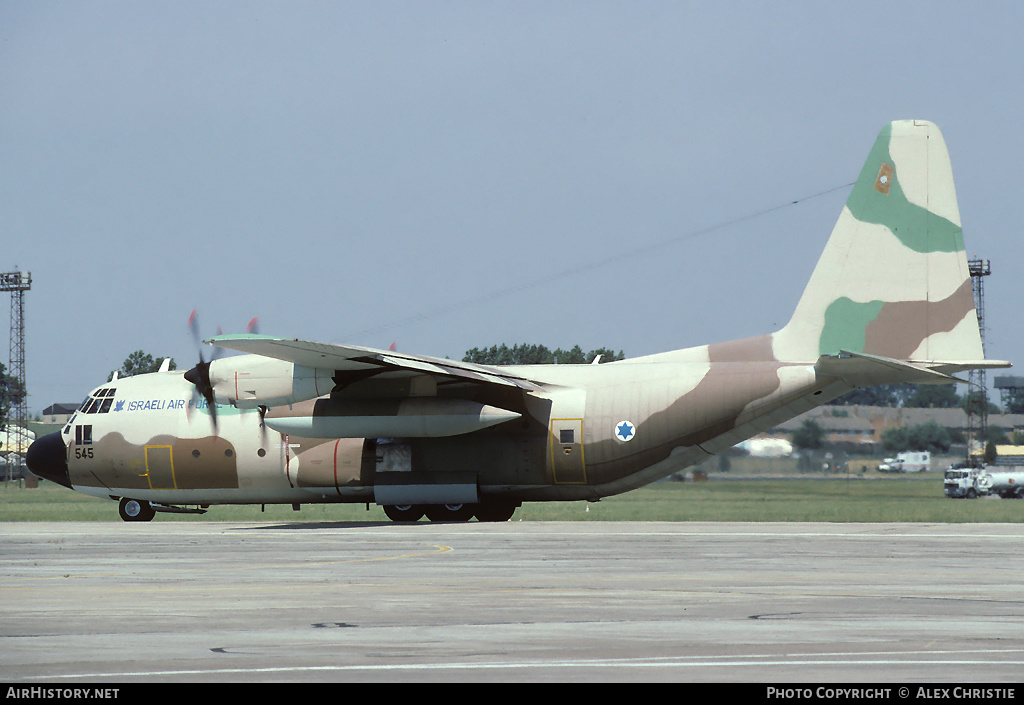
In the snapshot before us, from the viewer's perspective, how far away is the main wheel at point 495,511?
28078 mm

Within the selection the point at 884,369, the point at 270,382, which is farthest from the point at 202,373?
the point at 884,369

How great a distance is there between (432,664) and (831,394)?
756 inches

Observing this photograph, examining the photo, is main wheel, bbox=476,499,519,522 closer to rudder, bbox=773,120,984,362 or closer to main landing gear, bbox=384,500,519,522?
main landing gear, bbox=384,500,519,522

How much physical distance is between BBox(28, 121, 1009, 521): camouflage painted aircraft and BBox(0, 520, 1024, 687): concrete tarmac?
4.99m

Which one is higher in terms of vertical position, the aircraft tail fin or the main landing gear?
the aircraft tail fin

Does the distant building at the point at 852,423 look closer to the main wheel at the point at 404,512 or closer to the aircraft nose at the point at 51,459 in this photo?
the main wheel at the point at 404,512

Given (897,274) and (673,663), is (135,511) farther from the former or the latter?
(673,663)

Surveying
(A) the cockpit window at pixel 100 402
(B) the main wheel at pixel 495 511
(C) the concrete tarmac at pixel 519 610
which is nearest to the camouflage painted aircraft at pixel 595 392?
(B) the main wheel at pixel 495 511

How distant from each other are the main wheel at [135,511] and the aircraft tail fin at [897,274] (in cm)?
1735

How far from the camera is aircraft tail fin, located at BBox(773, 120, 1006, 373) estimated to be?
24.5m

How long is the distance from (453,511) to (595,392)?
192 inches

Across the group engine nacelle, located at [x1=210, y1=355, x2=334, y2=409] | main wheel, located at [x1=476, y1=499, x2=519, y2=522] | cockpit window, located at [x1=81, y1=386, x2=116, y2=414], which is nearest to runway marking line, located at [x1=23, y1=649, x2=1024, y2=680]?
engine nacelle, located at [x1=210, y1=355, x2=334, y2=409]

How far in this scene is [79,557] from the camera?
1784 centimetres
